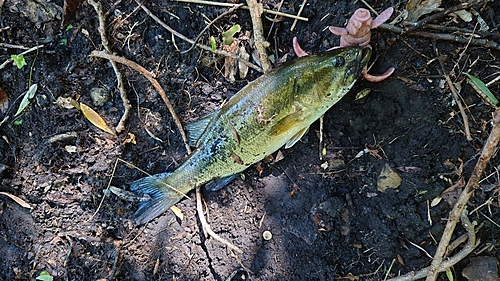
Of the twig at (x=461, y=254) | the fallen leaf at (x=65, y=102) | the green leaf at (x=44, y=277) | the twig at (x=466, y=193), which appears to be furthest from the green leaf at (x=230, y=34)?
the green leaf at (x=44, y=277)

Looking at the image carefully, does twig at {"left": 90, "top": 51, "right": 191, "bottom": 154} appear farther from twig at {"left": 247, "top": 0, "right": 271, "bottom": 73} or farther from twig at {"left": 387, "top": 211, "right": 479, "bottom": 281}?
twig at {"left": 387, "top": 211, "right": 479, "bottom": 281}

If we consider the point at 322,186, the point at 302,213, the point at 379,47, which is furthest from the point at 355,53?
the point at 302,213

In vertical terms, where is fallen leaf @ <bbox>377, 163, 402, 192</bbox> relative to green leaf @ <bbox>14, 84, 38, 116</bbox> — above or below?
below

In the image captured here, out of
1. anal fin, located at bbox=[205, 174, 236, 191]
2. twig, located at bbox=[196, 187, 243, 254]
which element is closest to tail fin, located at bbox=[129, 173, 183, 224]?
twig, located at bbox=[196, 187, 243, 254]

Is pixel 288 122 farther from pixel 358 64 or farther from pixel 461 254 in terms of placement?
pixel 461 254

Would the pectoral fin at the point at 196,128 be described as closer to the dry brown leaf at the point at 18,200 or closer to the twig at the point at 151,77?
the twig at the point at 151,77

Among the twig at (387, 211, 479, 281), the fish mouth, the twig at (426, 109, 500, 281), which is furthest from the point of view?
the twig at (387, 211, 479, 281)
